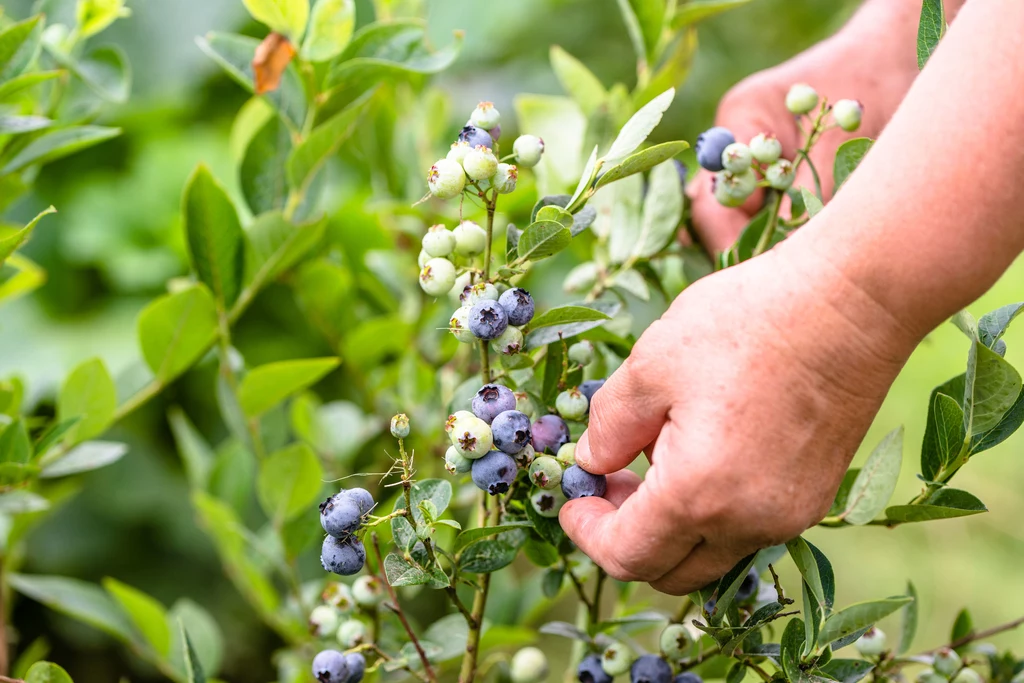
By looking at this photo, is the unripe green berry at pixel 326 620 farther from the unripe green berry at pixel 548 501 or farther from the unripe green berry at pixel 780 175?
the unripe green berry at pixel 780 175

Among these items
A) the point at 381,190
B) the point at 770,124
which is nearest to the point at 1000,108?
the point at 770,124

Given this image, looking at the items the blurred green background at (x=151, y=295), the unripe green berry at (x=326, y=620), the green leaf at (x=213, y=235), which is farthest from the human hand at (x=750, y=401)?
the blurred green background at (x=151, y=295)

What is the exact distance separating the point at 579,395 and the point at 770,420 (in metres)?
0.16

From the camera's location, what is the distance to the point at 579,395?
22.6 inches

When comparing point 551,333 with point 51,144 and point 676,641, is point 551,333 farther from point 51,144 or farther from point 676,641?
point 51,144

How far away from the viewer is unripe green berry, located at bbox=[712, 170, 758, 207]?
692 millimetres

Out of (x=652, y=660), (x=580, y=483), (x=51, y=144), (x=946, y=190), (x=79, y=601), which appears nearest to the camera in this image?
(x=946, y=190)

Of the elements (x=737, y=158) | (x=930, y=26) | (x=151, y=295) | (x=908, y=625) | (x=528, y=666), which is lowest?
(x=151, y=295)

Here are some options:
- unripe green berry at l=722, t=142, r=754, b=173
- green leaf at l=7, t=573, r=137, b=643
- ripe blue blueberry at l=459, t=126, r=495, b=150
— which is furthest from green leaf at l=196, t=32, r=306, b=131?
green leaf at l=7, t=573, r=137, b=643

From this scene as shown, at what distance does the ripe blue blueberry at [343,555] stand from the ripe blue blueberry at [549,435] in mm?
127

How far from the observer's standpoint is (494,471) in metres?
0.50

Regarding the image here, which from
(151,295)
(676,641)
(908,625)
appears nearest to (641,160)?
(676,641)

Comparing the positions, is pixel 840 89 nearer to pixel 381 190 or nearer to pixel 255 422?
pixel 381 190

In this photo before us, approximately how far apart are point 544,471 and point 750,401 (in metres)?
0.14
